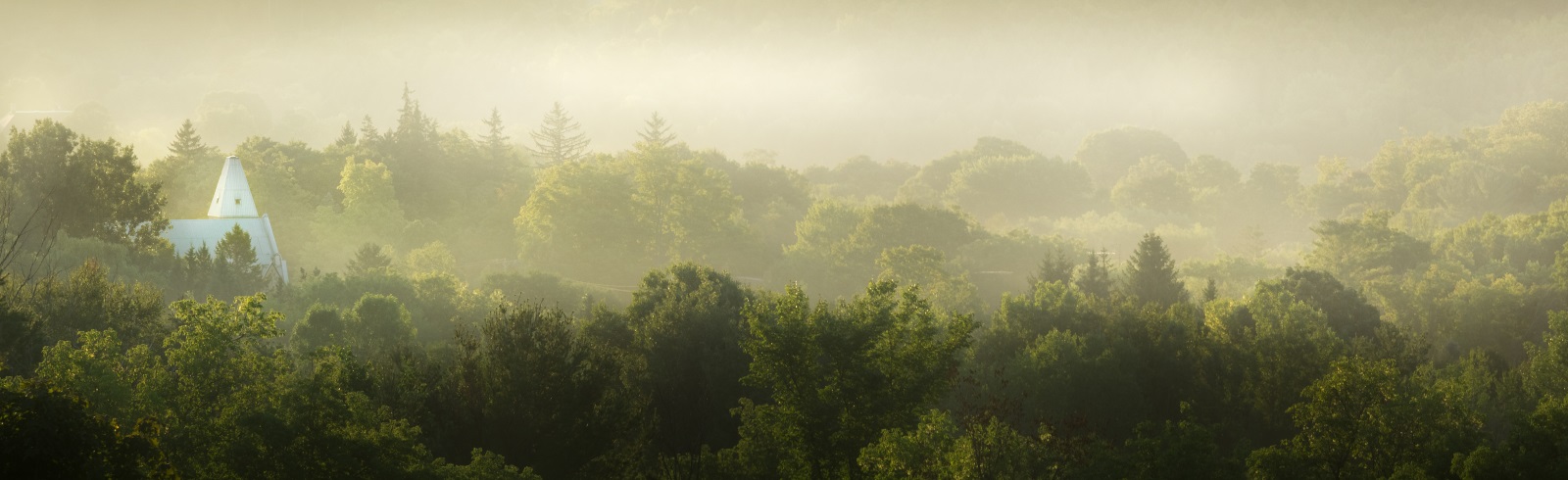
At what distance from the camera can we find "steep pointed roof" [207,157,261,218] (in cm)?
7377

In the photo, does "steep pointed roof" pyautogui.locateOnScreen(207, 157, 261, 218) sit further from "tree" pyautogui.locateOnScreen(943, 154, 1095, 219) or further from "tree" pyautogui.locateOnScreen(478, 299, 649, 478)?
"tree" pyautogui.locateOnScreen(943, 154, 1095, 219)

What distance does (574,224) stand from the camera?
329 feet

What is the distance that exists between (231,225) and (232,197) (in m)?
2.52

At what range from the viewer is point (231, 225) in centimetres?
7269

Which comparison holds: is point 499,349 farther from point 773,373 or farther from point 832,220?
point 832,220

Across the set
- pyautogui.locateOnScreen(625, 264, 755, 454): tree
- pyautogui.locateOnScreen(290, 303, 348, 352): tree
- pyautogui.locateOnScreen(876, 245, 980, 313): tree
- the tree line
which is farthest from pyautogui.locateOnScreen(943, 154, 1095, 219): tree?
pyautogui.locateOnScreen(290, 303, 348, 352): tree

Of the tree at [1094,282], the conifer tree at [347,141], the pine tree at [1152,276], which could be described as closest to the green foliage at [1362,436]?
the pine tree at [1152,276]

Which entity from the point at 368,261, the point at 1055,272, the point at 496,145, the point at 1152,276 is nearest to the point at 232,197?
the point at 368,261

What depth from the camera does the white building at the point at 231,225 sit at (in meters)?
70.4

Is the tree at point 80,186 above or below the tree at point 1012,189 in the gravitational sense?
below

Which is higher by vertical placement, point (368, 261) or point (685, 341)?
point (368, 261)

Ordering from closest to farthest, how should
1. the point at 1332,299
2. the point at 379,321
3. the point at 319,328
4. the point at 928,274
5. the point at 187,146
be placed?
the point at 319,328 → the point at 379,321 → the point at 1332,299 → the point at 928,274 → the point at 187,146

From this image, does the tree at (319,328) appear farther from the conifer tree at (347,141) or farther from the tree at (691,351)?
the conifer tree at (347,141)

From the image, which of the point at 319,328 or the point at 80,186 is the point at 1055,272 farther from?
the point at 80,186
